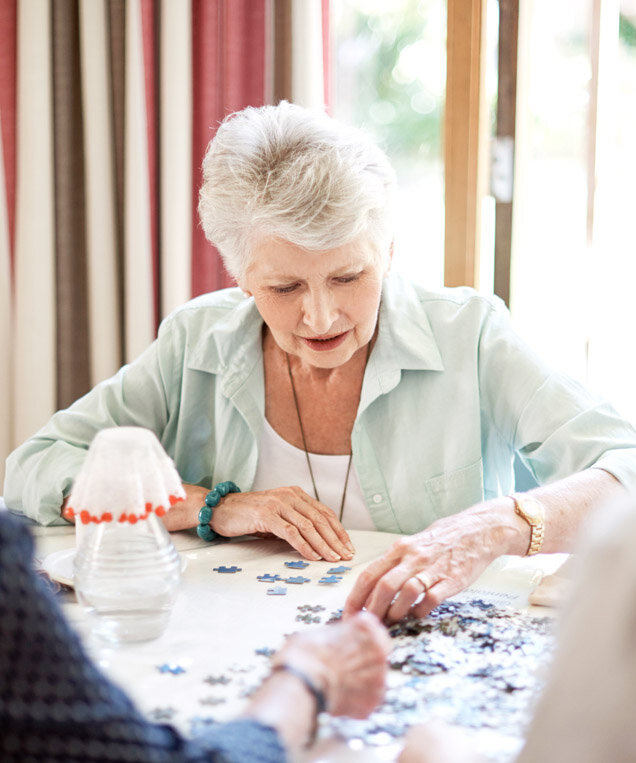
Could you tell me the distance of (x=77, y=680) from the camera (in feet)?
3.11

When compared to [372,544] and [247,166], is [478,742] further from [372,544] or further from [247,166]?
[247,166]

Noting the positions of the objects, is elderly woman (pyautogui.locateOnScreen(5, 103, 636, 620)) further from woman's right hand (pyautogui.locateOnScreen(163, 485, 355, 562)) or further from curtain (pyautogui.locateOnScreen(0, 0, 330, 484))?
curtain (pyautogui.locateOnScreen(0, 0, 330, 484))

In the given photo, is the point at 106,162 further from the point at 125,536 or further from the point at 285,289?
the point at 125,536

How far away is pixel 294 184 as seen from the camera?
7.16 feet

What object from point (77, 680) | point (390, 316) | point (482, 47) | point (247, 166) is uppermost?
point (482, 47)

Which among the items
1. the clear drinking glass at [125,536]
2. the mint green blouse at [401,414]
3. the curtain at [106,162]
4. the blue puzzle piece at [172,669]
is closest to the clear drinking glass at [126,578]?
the clear drinking glass at [125,536]

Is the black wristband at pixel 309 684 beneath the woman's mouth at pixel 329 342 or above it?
beneath

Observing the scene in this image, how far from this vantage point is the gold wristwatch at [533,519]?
1.92 metres

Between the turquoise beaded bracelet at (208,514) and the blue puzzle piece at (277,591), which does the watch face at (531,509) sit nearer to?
the blue puzzle piece at (277,591)

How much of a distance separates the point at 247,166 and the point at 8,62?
2071 mm

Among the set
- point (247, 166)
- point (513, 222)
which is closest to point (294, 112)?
point (247, 166)

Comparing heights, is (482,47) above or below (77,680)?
above

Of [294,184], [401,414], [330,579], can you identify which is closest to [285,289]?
[294,184]

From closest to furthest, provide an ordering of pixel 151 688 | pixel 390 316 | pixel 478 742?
pixel 478 742 < pixel 151 688 < pixel 390 316
